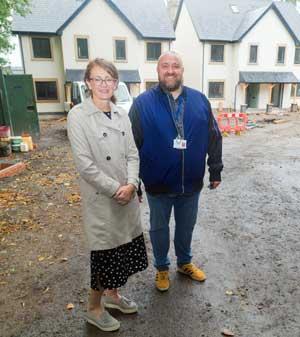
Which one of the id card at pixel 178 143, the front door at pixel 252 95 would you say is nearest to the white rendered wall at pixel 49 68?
the front door at pixel 252 95

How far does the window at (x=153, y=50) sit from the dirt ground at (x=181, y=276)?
53.4ft

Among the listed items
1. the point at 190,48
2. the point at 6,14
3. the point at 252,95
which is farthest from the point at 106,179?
the point at 252,95

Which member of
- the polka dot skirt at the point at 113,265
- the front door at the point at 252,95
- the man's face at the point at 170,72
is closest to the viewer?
the polka dot skirt at the point at 113,265

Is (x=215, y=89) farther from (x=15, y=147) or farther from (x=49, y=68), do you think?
(x=15, y=147)

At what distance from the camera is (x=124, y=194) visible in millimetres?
2162

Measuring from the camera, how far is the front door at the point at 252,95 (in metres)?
23.2

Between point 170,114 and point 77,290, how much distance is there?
190 centimetres

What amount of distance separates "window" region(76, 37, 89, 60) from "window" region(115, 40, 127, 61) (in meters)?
1.83

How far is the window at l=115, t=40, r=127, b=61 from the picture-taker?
62.8 ft

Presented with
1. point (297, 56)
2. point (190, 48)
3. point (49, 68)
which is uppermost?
point (190, 48)

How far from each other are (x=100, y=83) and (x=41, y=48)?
18724 millimetres

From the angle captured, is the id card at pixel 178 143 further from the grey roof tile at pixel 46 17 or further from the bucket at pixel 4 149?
the grey roof tile at pixel 46 17

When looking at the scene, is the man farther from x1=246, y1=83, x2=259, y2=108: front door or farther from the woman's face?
x1=246, y1=83, x2=259, y2=108: front door

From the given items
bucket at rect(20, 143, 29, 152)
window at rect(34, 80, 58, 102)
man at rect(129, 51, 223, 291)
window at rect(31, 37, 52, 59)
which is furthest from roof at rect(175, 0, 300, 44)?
man at rect(129, 51, 223, 291)
